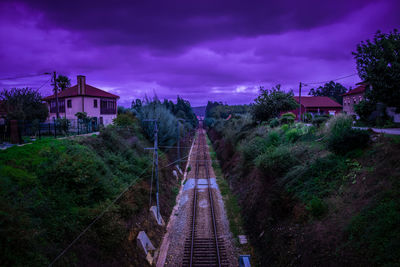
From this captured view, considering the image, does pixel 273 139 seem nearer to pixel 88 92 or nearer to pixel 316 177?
pixel 316 177

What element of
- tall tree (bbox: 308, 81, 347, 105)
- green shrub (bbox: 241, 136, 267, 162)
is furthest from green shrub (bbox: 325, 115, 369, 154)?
tall tree (bbox: 308, 81, 347, 105)

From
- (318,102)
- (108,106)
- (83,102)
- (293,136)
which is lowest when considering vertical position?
(293,136)

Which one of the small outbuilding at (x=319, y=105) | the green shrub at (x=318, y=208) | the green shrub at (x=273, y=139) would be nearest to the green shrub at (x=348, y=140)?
the green shrub at (x=318, y=208)

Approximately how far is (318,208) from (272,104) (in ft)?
79.3

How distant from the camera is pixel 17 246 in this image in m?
6.42

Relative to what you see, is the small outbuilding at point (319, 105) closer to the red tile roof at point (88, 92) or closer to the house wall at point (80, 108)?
the red tile roof at point (88, 92)

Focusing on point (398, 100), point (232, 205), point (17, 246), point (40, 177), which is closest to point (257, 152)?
point (232, 205)

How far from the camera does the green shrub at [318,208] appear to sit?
9.80 m

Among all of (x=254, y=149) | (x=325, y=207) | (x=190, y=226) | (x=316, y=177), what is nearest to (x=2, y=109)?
(x=190, y=226)

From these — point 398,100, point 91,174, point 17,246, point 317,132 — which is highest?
point 398,100

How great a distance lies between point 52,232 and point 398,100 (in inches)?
868

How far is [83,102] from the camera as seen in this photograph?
127ft

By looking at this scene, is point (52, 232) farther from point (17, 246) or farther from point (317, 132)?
point (317, 132)

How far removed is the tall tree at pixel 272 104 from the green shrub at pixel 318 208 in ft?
76.8
